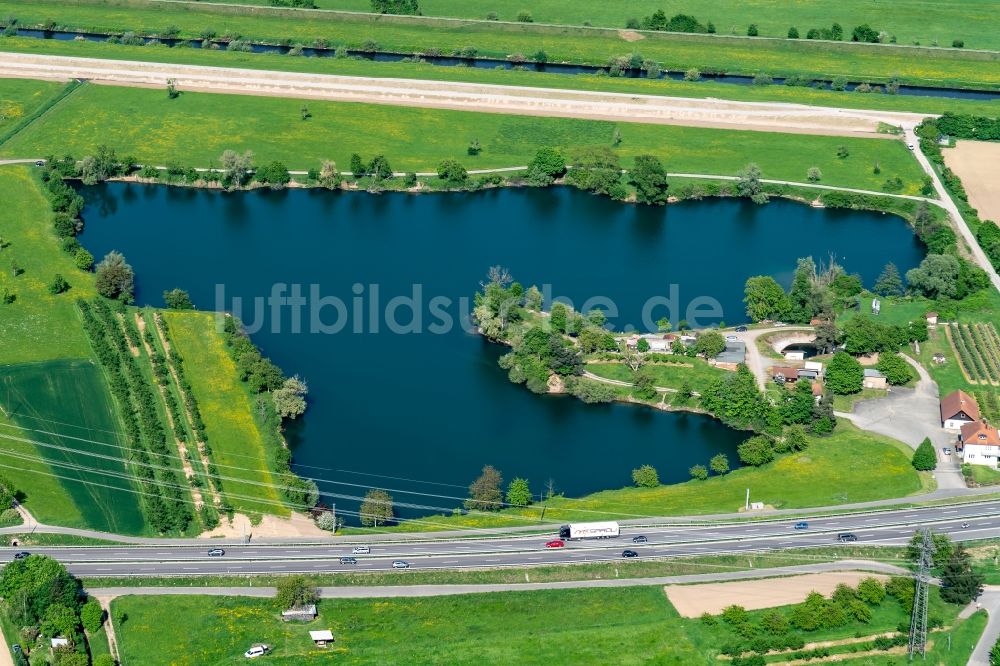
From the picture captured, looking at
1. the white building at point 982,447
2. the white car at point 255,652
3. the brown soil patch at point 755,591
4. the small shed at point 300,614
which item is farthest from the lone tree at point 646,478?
the white car at point 255,652

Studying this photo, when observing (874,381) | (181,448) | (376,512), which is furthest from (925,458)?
(181,448)

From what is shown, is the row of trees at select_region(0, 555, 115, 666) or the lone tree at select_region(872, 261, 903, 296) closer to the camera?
the row of trees at select_region(0, 555, 115, 666)

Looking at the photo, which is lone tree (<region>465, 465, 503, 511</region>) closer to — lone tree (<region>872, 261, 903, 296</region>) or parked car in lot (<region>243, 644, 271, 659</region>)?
parked car in lot (<region>243, 644, 271, 659</region>)

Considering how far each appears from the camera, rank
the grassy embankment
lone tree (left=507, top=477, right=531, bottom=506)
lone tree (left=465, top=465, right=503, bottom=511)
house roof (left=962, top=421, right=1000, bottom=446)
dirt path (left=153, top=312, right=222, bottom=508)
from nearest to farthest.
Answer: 1. the grassy embankment
2. lone tree (left=465, top=465, right=503, bottom=511)
3. lone tree (left=507, top=477, right=531, bottom=506)
4. dirt path (left=153, top=312, right=222, bottom=508)
5. house roof (left=962, top=421, right=1000, bottom=446)

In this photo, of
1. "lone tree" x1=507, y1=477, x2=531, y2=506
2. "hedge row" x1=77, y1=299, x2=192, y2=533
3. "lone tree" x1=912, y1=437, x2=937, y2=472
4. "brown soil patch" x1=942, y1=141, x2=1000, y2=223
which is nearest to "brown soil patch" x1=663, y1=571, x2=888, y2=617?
"lone tree" x1=507, y1=477, x2=531, y2=506

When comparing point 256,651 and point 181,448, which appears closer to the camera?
point 256,651

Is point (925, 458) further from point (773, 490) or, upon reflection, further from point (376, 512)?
point (376, 512)

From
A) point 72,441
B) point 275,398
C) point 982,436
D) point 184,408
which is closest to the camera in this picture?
point 982,436
